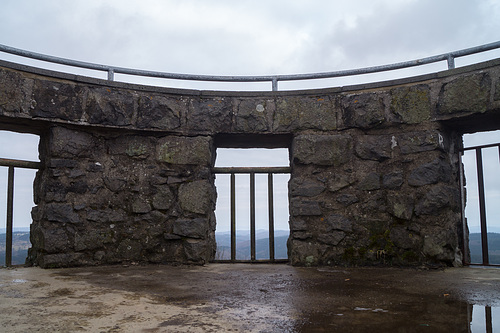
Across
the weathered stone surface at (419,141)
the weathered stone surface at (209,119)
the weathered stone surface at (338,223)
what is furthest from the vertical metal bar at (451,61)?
the weathered stone surface at (209,119)

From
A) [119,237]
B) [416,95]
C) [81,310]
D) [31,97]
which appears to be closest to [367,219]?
[416,95]

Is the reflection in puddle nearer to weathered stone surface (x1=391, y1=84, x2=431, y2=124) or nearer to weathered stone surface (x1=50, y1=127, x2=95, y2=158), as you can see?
weathered stone surface (x1=391, y1=84, x2=431, y2=124)

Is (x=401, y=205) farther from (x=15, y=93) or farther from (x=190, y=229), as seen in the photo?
(x=15, y=93)

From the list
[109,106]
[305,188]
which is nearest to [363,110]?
[305,188]

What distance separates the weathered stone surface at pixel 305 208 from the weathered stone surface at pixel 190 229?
108 centimetres

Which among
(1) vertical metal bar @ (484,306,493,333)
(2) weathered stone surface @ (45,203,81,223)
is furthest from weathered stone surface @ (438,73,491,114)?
(2) weathered stone surface @ (45,203,81,223)

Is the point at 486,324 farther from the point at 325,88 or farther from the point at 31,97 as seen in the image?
the point at 31,97

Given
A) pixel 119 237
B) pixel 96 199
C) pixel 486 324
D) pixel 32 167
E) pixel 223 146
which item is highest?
pixel 223 146

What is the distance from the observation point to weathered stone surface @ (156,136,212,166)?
462 cm

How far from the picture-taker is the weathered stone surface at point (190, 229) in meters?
4.50

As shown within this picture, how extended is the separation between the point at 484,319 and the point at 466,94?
8.72ft

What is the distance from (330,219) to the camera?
4.41 meters

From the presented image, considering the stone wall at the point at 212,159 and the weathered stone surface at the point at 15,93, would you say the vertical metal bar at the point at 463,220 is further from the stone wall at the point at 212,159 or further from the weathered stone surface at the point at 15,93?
the weathered stone surface at the point at 15,93

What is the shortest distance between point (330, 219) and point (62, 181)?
300 centimetres
